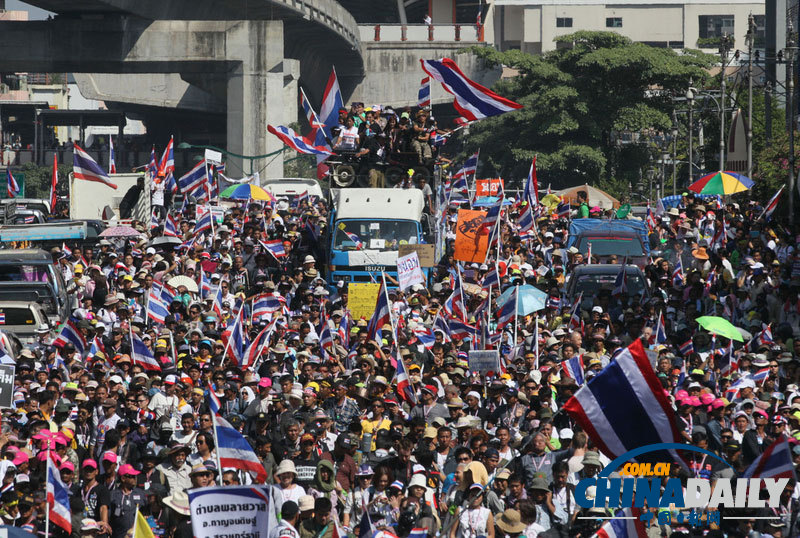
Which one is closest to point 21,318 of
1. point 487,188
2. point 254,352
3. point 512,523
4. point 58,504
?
point 254,352

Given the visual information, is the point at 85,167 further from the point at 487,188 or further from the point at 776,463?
the point at 776,463

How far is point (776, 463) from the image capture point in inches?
407

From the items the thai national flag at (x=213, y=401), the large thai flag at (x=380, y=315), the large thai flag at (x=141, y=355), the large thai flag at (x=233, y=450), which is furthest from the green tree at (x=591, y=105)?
the large thai flag at (x=233, y=450)

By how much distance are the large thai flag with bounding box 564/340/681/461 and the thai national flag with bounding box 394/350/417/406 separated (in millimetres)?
4861

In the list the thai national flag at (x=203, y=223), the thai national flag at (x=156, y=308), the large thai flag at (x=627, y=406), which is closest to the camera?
the large thai flag at (x=627, y=406)

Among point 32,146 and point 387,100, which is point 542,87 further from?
point 32,146

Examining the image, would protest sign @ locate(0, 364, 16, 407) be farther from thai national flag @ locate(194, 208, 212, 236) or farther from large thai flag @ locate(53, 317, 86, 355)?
thai national flag @ locate(194, 208, 212, 236)

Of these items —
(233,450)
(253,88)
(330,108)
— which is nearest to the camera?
(233,450)

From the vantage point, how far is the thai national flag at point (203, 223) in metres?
28.7

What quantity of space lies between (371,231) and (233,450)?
15159mm

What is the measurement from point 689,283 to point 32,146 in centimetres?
8569

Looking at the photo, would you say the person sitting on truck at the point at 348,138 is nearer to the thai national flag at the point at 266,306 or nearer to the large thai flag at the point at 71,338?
the thai national flag at the point at 266,306

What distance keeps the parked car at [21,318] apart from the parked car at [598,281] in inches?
310

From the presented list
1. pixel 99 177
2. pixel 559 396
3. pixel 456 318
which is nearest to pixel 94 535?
pixel 559 396
